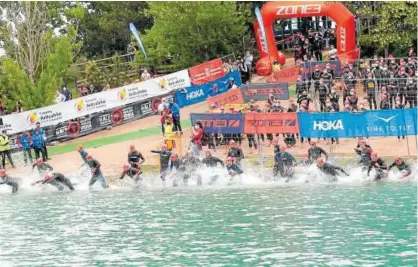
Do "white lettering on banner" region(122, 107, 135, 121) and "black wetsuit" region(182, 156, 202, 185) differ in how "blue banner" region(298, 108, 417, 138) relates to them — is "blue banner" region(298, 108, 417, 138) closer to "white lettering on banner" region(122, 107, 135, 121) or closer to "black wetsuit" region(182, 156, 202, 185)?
"black wetsuit" region(182, 156, 202, 185)

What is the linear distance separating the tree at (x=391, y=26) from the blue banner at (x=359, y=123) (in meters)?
14.2

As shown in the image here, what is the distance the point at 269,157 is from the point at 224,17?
57.6 ft

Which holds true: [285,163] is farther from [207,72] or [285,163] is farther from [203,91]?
[207,72]

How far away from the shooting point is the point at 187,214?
109 feet

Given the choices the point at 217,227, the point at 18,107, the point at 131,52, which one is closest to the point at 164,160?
the point at 217,227

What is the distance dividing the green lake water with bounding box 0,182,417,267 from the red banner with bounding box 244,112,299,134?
3162 mm

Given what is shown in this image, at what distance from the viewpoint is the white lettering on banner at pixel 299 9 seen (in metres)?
53.8

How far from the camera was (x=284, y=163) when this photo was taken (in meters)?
37.2

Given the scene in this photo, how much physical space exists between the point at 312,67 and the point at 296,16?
6.79m

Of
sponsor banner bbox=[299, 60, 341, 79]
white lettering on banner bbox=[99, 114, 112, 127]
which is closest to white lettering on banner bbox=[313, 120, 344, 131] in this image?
sponsor banner bbox=[299, 60, 341, 79]

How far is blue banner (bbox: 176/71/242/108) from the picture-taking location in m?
51.5

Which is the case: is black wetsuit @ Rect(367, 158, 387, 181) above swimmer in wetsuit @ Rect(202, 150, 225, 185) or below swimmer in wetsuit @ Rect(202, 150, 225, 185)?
below

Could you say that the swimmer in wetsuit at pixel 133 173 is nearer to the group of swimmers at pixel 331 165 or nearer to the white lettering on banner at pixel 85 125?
the group of swimmers at pixel 331 165

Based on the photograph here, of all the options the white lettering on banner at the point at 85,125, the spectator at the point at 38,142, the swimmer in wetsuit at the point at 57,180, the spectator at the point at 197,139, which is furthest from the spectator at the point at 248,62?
the swimmer in wetsuit at the point at 57,180
